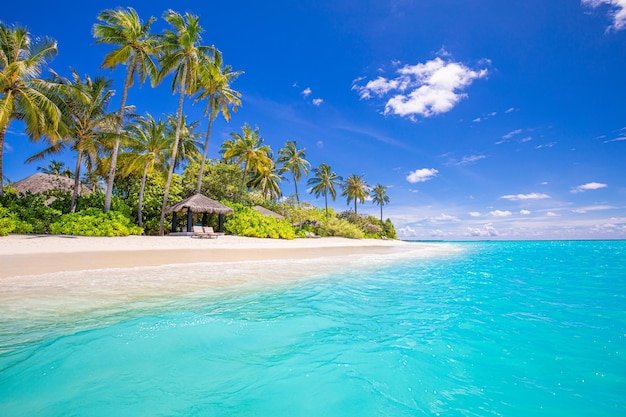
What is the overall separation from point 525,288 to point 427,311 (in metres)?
4.51

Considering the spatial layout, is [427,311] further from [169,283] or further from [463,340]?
[169,283]

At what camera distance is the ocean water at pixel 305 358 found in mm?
2256

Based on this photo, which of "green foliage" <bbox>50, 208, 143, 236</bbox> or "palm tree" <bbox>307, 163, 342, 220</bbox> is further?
"palm tree" <bbox>307, 163, 342, 220</bbox>

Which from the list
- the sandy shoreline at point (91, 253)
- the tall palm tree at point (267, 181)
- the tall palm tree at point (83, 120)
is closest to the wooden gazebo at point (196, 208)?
the sandy shoreline at point (91, 253)

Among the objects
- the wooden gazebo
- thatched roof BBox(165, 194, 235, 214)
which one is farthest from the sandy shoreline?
thatched roof BBox(165, 194, 235, 214)

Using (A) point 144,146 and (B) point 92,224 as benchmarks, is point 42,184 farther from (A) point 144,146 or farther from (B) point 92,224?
(B) point 92,224

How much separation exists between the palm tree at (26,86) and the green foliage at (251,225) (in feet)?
37.7

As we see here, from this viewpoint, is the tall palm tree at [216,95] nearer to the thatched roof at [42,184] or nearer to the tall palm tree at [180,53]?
the tall palm tree at [180,53]

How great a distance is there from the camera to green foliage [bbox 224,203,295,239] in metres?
22.5

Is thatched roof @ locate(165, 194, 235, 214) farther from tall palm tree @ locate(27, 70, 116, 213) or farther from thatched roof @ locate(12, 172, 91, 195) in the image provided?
thatched roof @ locate(12, 172, 91, 195)

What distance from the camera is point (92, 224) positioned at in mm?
15594

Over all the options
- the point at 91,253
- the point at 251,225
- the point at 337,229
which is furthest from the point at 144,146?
the point at 337,229

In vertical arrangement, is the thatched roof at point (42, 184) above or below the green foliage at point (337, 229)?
above

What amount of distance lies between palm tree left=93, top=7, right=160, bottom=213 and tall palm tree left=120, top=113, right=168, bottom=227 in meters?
2.43
